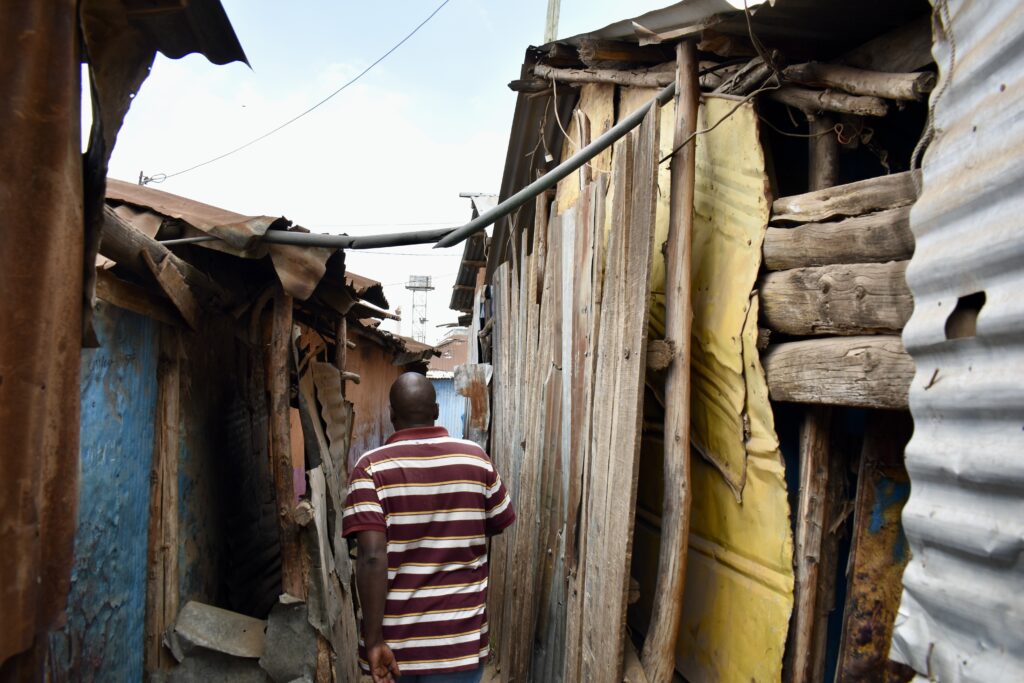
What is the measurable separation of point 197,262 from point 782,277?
3.57 m

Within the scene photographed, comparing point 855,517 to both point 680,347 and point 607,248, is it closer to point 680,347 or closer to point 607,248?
point 680,347

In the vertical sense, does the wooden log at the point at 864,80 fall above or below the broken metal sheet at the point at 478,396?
above

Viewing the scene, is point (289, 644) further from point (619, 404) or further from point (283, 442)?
point (619, 404)

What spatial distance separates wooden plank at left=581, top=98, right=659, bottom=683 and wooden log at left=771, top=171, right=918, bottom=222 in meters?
0.52

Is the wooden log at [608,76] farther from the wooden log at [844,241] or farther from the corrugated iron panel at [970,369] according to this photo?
the corrugated iron panel at [970,369]

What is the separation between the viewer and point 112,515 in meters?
3.42

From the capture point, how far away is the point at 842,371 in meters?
2.00

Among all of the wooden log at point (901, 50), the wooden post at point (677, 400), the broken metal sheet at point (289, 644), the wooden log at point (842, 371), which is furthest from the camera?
the broken metal sheet at point (289, 644)

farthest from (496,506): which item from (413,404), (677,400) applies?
(677,400)

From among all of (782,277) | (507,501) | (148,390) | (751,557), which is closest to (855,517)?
(751,557)

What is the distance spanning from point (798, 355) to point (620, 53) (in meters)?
1.87

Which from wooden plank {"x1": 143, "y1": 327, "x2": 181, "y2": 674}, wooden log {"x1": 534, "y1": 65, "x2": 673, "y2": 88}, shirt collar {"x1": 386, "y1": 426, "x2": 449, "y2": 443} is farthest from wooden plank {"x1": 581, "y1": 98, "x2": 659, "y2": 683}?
wooden plank {"x1": 143, "y1": 327, "x2": 181, "y2": 674}

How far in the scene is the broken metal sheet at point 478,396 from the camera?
23.6ft

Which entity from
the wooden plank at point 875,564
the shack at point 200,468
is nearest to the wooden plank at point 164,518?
the shack at point 200,468
